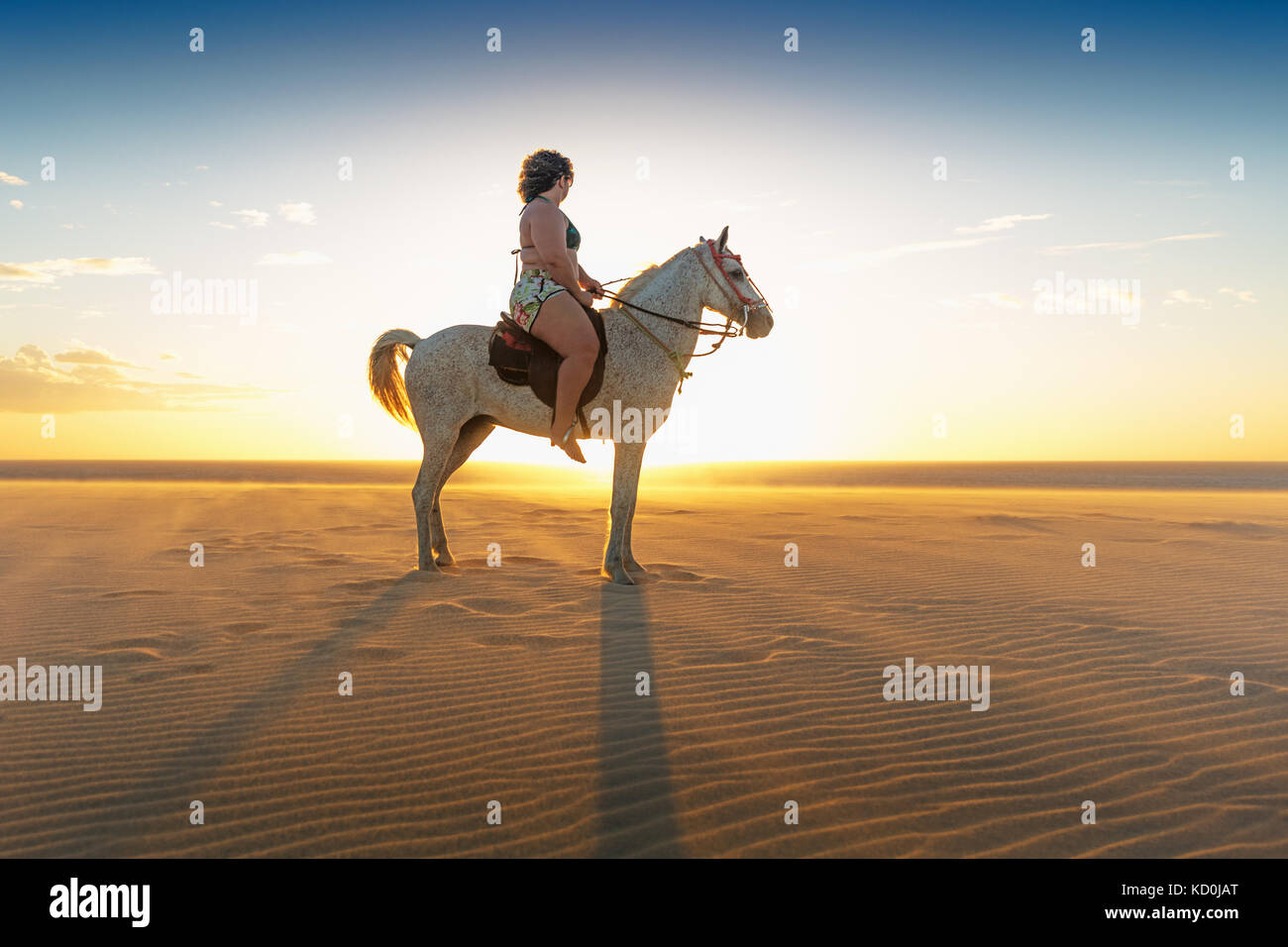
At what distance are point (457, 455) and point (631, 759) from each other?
18.7ft

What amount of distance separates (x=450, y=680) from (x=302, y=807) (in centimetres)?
166

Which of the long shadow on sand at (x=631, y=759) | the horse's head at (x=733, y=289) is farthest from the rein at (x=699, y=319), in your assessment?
the long shadow on sand at (x=631, y=759)

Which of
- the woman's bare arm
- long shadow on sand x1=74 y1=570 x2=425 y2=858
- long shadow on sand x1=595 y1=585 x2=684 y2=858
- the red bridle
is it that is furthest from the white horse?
long shadow on sand x1=74 y1=570 x2=425 y2=858

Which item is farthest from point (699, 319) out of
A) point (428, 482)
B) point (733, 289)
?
point (428, 482)

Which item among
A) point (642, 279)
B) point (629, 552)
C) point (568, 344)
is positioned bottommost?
point (629, 552)

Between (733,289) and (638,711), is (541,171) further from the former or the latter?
(638,711)

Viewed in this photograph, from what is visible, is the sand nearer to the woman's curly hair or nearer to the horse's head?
the horse's head

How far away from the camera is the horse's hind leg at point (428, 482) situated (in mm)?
8477

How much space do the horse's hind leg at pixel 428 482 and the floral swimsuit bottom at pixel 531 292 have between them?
5.32 feet

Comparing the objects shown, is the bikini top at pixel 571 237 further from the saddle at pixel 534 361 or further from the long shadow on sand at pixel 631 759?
the long shadow on sand at pixel 631 759

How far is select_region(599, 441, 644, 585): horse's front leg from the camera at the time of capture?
8.04 meters

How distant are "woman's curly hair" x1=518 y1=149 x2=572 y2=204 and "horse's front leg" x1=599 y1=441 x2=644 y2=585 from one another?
2480 mm

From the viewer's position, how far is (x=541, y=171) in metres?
7.37
